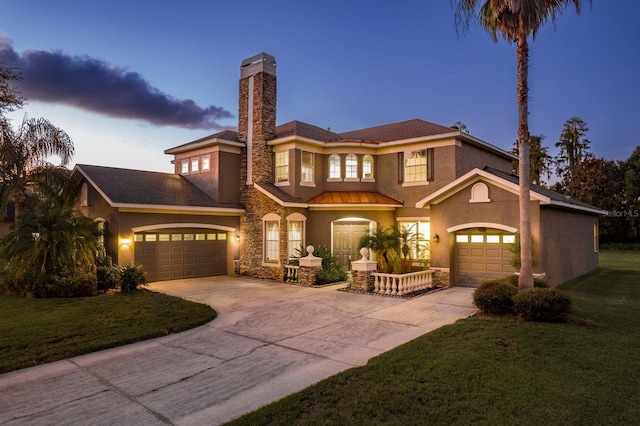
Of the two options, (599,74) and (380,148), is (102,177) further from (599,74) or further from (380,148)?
(599,74)

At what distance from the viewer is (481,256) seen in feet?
46.9

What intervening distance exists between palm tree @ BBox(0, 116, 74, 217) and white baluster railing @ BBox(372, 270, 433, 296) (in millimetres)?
15686

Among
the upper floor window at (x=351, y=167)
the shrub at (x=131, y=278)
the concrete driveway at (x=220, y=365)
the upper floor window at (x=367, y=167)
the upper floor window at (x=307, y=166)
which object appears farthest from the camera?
the upper floor window at (x=367, y=167)

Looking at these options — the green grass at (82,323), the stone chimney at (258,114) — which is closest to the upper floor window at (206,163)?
the stone chimney at (258,114)

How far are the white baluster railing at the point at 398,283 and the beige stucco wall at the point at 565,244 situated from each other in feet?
13.3

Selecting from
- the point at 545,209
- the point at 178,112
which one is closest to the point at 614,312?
the point at 545,209

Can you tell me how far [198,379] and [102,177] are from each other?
13.6 meters

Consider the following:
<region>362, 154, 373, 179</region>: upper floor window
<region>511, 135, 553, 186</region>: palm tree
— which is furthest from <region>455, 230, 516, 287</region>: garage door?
<region>511, 135, 553, 186</region>: palm tree

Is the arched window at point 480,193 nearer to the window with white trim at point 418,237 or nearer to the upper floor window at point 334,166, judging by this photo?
the window with white trim at point 418,237

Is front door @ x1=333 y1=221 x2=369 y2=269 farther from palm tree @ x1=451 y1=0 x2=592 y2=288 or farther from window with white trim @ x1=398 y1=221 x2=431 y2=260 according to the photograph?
palm tree @ x1=451 y1=0 x2=592 y2=288

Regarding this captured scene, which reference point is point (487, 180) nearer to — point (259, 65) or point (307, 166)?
point (307, 166)

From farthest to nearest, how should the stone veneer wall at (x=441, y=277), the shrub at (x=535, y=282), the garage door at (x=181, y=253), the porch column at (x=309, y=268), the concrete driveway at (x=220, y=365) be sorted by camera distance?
the garage door at (x=181, y=253), the porch column at (x=309, y=268), the stone veneer wall at (x=441, y=277), the shrub at (x=535, y=282), the concrete driveway at (x=220, y=365)

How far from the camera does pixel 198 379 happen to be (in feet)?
19.7

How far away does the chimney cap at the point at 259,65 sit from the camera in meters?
18.4
